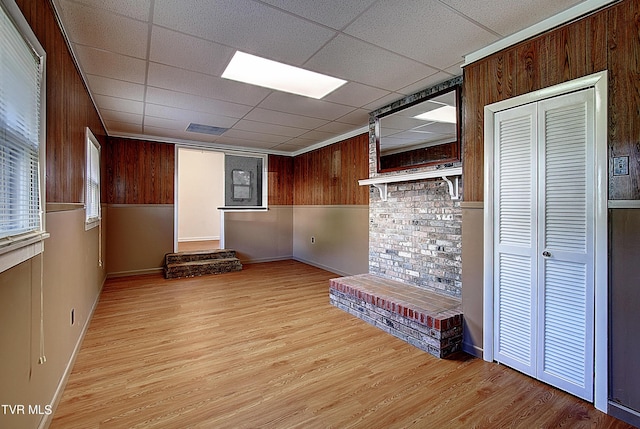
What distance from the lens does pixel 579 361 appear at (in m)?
2.05

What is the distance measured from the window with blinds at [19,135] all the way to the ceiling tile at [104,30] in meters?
0.64

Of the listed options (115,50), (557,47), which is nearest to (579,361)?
(557,47)

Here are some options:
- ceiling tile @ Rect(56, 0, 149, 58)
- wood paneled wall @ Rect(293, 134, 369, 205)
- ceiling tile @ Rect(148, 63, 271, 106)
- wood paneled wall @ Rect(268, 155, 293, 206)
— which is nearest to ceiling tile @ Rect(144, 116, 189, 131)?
ceiling tile @ Rect(148, 63, 271, 106)

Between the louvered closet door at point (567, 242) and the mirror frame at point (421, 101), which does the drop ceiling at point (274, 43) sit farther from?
the louvered closet door at point (567, 242)

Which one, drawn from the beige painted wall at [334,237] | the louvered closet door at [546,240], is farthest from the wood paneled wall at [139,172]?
the louvered closet door at [546,240]

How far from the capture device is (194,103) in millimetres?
3822

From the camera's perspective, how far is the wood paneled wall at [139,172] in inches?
216

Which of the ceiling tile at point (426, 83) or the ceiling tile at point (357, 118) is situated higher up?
the ceiling tile at point (357, 118)

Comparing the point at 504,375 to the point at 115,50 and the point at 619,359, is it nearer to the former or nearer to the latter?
the point at 619,359

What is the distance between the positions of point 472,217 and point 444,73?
1.44m

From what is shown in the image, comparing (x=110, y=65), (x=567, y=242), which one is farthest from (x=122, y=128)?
(x=567, y=242)

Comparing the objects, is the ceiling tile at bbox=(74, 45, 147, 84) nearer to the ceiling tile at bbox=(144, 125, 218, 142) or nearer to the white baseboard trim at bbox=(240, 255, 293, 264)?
the ceiling tile at bbox=(144, 125, 218, 142)

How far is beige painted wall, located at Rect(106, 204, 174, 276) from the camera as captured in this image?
549 cm

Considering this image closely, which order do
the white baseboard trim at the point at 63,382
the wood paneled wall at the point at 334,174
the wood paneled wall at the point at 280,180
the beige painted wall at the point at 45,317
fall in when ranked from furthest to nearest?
the wood paneled wall at the point at 280,180 → the wood paneled wall at the point at 334,174 → the white baseboard trim at the point at 63,382 → the beige painted wall at the point at 45,317
